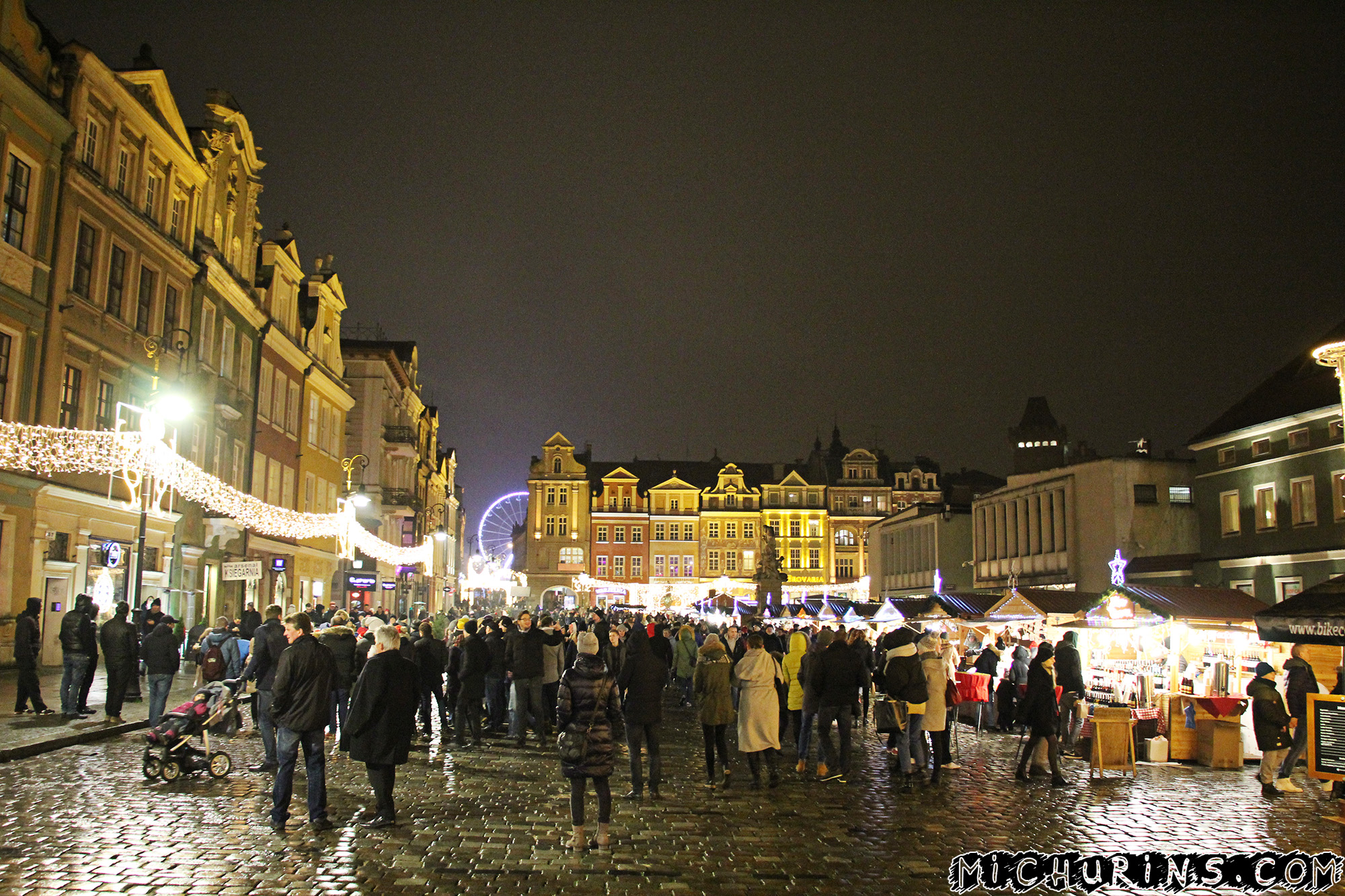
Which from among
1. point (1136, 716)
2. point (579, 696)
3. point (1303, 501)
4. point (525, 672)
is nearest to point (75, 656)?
point (525, 672)

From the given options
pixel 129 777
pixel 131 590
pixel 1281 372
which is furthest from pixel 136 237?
pixel 1281 372

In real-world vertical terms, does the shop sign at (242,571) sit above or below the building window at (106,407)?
below

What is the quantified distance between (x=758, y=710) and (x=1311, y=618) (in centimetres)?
580

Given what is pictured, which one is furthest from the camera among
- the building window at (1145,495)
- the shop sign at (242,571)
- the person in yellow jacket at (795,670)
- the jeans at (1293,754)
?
the building window at (1145,495)

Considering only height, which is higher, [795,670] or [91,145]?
[91,145]

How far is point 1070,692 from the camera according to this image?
1598cm

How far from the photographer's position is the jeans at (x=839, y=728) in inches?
508

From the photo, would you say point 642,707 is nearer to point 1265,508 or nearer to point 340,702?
point 340,702

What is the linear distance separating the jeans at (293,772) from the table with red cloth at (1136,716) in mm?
10127

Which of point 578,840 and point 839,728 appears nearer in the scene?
point 578,840

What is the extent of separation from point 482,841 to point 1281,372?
111 ft

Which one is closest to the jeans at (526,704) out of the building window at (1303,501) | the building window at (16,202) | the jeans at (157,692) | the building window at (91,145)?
the jeans at (157,692)

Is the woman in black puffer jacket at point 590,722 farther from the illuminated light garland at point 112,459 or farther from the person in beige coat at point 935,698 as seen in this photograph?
the illuminated light garland at point 112,459

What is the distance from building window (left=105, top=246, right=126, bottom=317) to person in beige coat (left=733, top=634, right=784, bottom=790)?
1932 centimetres
